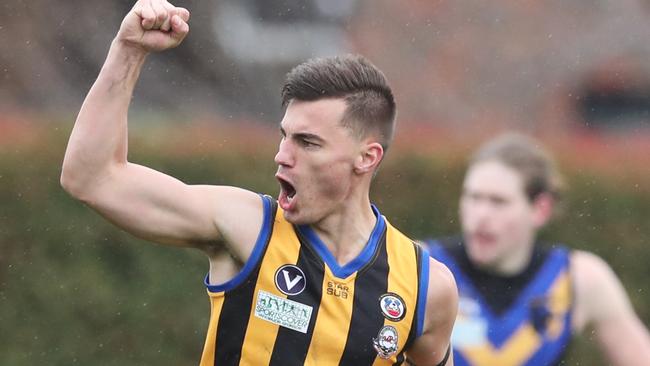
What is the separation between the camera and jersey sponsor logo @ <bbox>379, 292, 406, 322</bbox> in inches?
164

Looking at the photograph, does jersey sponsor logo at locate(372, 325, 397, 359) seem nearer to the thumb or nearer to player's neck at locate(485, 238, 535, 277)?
the thumb

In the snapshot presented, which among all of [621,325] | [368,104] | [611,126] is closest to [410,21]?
[611,126]

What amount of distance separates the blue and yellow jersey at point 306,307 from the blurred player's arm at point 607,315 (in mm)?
2274

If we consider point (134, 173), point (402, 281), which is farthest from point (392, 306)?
point (134, 173)

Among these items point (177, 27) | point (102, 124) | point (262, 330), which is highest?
point (177, 27)

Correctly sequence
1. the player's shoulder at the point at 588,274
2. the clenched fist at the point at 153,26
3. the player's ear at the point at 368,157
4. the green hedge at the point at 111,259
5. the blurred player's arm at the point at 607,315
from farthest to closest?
A: the green hedge at the point at 111,259 < the player's shoulder at the point at 588,274 < the blurred player's arm at the point at 607,315 < the player's ear at the point at 368,157 < the clenched fist at the point at 153,26

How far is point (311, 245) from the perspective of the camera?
13.8ft

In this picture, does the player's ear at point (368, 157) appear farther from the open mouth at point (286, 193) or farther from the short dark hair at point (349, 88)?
the open mouth at point (286, 193)

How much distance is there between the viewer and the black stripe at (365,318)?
162 inches

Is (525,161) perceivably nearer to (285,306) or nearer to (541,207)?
(541,207)

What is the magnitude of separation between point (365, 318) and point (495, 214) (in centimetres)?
226

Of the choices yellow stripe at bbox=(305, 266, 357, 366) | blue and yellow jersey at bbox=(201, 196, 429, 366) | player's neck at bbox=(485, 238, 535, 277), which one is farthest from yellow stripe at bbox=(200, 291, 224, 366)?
player's neck at bbox=(485, 238, 535, 277)

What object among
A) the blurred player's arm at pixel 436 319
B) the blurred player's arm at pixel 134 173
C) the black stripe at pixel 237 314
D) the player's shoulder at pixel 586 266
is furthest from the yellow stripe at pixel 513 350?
the blurred player's arm at pixel 134 173

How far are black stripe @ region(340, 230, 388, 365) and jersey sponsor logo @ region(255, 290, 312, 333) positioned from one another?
0.50 ft
